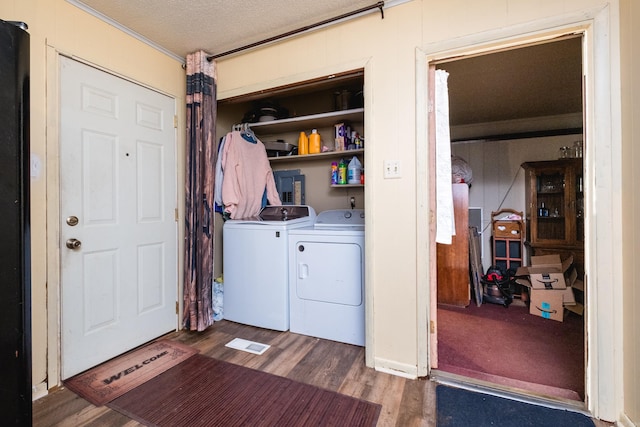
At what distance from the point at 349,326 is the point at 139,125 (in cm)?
219

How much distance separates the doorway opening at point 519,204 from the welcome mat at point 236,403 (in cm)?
74

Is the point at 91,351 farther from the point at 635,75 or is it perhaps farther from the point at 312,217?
the point at 635,75

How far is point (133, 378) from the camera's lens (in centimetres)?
175

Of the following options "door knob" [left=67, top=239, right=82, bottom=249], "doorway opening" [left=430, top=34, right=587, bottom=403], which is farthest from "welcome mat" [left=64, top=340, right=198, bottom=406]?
"doorway opening" [left=430, top=34, right=587, bottom=403]

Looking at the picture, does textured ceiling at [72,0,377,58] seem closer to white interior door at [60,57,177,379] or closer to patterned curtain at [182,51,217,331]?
patterned curtain at [182,51,217,331]

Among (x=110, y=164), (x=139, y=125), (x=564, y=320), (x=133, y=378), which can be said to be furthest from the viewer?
(x=564, y=320)

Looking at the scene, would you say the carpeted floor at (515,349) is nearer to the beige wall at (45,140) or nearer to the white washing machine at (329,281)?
the white washing machine at (329,281)

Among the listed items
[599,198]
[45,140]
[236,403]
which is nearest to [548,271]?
[599,198]

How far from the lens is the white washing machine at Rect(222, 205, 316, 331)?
2361mm

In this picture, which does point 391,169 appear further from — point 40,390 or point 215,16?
point 40,390

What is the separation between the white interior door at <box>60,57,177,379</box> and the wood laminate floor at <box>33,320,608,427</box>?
0.30 m

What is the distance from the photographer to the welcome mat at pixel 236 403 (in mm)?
1409

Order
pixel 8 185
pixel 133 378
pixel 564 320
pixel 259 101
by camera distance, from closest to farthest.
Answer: pixel 8 185
pixel 133 378
pixel 564 320
pixel 259 101

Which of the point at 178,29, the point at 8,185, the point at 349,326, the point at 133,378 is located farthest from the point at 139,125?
the point at 349,326
